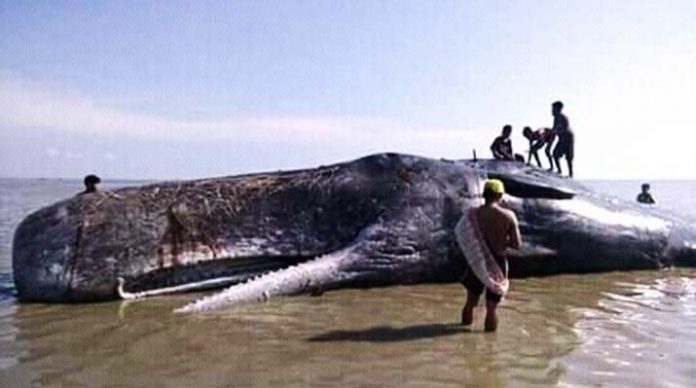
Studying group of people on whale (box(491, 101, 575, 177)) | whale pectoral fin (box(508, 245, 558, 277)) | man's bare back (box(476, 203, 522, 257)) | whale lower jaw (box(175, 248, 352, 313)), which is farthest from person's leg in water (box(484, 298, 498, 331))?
group of people on whale (box(491, 101, 575, 177))

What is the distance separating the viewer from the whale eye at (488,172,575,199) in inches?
406

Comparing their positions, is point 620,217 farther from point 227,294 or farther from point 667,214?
point 227,294

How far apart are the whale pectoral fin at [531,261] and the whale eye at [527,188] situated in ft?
2.19

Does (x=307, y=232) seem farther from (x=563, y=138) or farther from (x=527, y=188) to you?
(x=563, y=138)

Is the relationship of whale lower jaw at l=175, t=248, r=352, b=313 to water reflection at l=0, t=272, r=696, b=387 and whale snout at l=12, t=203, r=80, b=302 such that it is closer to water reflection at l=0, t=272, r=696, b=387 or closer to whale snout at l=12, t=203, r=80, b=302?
water reflection at l=0, t=272, r=696, b=387

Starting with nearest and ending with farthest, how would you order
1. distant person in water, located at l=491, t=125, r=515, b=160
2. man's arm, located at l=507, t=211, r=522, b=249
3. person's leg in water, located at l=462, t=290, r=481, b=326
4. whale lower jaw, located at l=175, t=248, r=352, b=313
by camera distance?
man's arm, located at l=507, t=211, r=522, b=249 < person's leg in water, located at l=462, t=290, r=481, b=326 < whale lower jaw, located at l=175, t=248, r=352, b=313 < distant person in water, located at l=491, t=125, r=515, b=160

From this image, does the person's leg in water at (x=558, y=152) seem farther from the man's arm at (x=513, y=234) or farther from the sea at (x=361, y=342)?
the man's arm at (x=513, y=234)

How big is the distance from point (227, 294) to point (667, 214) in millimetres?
6818

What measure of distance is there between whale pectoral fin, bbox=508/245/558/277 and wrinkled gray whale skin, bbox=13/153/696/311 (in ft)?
0.05

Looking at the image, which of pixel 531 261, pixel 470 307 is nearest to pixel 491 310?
pixel 470 307

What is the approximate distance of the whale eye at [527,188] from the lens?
10.3 meters

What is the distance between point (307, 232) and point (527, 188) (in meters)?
2.85

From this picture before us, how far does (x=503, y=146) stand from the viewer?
1297cm

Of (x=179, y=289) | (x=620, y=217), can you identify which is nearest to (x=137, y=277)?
(x=179, y=289)
